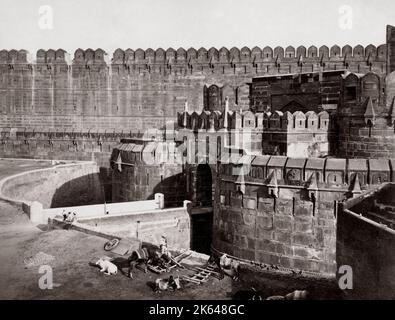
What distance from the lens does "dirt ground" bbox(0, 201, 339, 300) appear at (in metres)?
8.52

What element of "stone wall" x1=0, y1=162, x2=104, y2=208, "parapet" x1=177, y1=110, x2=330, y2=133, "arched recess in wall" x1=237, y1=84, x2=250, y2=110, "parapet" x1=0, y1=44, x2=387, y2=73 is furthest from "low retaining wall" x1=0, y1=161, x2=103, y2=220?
"arched recess in wall" x1=237, y1=84, x2=250, y2=110

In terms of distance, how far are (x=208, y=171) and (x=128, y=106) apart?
10092 millimetres

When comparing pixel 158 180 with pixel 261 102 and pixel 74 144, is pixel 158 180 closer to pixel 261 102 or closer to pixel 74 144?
pixel 261 102

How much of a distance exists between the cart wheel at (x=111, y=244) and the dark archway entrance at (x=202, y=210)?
7650mm

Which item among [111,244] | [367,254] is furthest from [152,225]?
[367,254]

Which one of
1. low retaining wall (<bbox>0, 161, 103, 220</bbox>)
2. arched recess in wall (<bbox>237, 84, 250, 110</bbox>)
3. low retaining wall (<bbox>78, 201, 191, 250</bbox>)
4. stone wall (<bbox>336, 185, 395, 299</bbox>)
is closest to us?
stone wall (<bbox>336, 185, 395, 299</bbox>)

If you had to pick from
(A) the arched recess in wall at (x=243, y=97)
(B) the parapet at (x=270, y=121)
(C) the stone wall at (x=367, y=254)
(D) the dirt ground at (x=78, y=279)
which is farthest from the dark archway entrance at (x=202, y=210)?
(C) the stone wall at (x=367, y=254)

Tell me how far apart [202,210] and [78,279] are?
1057 cm

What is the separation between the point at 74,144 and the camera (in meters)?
27.8

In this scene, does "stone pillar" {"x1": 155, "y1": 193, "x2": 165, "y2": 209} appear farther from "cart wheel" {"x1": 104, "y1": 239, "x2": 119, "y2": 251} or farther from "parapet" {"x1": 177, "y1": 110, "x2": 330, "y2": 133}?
"cart wheel" {"x1": 104, "y1": 239, "x2": 119, "y2": 251}

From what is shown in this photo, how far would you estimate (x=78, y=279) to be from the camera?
9211 mm

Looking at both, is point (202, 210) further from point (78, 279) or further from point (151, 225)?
point (78, 279)

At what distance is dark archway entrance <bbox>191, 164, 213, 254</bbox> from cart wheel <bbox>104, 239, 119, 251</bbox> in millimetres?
7650
